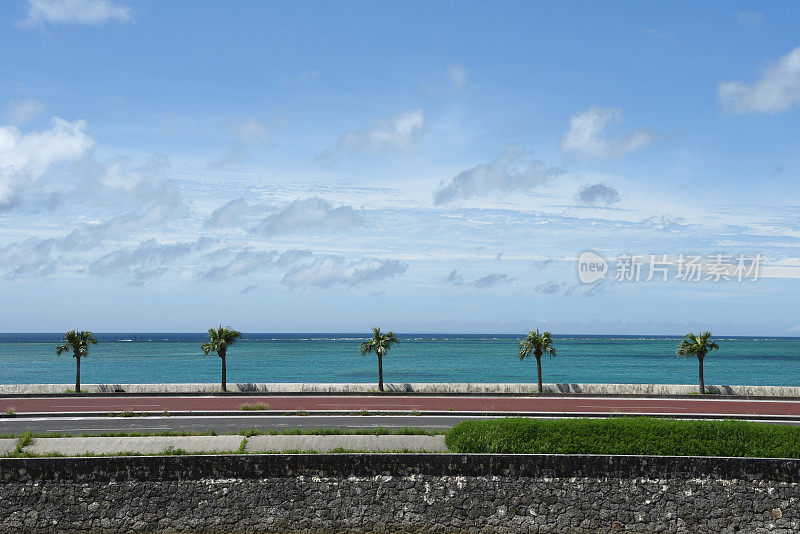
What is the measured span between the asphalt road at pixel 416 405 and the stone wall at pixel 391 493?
1381 centimetres

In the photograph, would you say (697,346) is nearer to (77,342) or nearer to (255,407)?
(255,407)

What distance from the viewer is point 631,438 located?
24875 millimetres

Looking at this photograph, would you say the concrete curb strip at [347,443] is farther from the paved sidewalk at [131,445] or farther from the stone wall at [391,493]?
the stone wall at [391,493]

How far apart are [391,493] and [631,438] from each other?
912cm

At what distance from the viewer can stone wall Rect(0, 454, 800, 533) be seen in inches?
918

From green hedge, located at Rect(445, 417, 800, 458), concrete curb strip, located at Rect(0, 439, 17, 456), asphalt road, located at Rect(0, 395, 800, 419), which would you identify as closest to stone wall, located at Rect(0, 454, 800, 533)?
green hedge, located at Rect(445, 417, 800, 458)

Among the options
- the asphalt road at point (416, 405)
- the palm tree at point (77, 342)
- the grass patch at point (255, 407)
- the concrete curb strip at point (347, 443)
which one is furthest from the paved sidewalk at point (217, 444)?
A: the palm tree at point (77, 342)

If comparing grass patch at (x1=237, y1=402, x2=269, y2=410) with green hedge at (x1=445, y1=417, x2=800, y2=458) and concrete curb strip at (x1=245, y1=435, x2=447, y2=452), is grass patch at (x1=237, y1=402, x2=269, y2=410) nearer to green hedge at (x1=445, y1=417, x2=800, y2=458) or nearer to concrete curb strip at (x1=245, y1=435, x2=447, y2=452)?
concrete curb strip at (x1=245, y1=435, x2=447, y2=452)

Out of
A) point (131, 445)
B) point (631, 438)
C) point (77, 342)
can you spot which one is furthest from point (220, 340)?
point (631, 438)

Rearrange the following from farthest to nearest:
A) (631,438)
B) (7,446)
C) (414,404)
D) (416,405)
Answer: (414,404) → (416,405) → (7,446) → (631,438)

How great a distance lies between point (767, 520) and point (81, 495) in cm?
2384

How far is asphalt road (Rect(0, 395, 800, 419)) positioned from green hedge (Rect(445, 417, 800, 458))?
12.1m

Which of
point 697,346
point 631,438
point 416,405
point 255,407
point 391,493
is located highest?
point 697,346

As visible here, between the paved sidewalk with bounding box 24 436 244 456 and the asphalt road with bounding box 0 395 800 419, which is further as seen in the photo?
the asphalt road with bounding box 0 395 800 419
